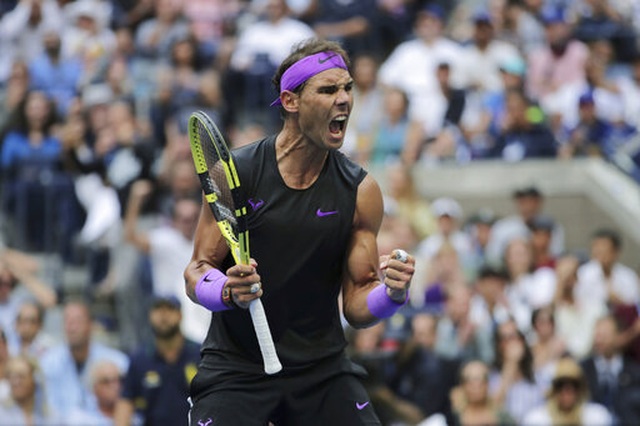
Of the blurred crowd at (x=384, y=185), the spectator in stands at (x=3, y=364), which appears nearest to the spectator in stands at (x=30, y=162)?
the blurred crowd at (x=384, y=185)

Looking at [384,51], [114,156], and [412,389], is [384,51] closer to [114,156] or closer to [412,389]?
[114,156]

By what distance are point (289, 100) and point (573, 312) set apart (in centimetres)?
578

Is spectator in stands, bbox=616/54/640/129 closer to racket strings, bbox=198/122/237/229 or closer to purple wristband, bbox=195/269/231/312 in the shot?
racket strings, bbox=198/122/237/229

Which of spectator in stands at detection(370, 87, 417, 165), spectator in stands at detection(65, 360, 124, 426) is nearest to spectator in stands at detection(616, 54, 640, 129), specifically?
spectator in stands at detection(370, 87, 417, 165)

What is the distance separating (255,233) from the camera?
6.59 metres

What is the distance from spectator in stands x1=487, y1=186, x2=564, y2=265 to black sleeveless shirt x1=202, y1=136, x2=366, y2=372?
6.06 meters

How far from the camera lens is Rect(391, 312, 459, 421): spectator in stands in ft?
35.1

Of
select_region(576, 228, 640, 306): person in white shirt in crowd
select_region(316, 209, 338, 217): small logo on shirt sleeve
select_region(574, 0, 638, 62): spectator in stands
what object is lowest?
select_region(576, 228, 640, 306): person in white shirt in crowd

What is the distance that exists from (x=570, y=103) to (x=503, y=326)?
4.34m

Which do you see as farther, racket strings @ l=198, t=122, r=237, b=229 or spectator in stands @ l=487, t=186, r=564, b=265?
spectator in stands @ l=487, t=186, r=564, b=265

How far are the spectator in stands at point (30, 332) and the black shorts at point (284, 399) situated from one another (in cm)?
479

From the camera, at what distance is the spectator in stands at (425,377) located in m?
10.7

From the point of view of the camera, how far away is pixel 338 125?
21.5ft

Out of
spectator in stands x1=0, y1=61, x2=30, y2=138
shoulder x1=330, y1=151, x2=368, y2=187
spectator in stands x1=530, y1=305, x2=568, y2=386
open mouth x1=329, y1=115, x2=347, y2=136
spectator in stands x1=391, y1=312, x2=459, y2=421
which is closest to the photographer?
open mouth x1=329, y1=115, x2=347, y2=136
